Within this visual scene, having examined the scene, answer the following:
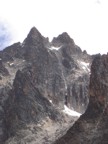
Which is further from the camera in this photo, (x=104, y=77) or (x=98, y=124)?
(x=104, y=77)

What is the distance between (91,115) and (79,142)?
27.7 ft

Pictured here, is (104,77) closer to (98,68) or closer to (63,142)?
(98,68)

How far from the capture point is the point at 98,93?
176 metres

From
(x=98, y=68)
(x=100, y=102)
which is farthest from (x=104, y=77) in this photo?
(x=100, y=102)

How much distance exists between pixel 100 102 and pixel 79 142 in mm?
12834

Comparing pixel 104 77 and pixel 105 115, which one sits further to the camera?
pixel 104 77

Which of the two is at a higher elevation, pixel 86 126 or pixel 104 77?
pixel 104 77

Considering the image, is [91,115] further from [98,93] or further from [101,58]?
[101,58]

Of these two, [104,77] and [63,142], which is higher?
[104,77]

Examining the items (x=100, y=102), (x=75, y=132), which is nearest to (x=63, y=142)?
(x=75, y=132)

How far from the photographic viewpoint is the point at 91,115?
170500 mm

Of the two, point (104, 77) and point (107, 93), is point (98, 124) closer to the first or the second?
point (107, 93)

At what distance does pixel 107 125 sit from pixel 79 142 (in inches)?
343

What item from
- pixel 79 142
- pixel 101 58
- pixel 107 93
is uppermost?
pixel 101 58
